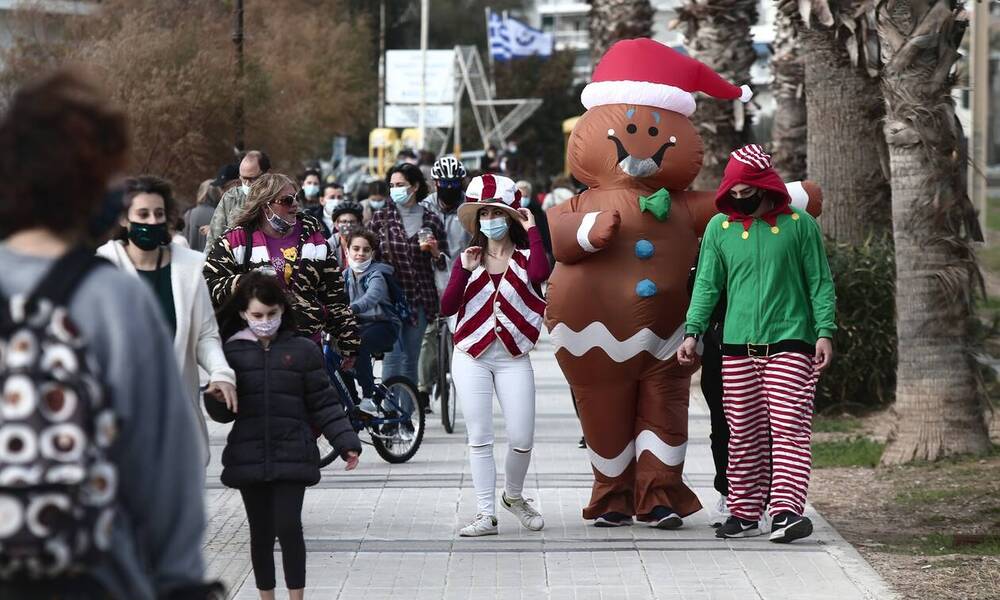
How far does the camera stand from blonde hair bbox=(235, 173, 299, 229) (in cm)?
786

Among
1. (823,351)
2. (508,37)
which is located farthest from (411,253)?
(508,37)

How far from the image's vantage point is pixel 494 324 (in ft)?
27.1

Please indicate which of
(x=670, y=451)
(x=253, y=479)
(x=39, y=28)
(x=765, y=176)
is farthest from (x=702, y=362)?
Result: (x=39, y=28)

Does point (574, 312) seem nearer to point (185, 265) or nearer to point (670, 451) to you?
point (670, 451)

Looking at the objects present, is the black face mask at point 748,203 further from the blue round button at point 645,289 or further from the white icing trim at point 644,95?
the white icing trim at point 644,95

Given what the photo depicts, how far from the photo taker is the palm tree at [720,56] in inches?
642

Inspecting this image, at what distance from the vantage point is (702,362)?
348 inches

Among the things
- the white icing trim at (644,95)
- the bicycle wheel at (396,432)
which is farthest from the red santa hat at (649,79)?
the bicycle wheel at (396,432)

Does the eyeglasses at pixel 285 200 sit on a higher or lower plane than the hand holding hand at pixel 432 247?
higher

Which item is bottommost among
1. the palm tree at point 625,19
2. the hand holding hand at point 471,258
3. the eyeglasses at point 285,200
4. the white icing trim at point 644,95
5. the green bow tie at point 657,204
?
the hand holding hand at point 471,258

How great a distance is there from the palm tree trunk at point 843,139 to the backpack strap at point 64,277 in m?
10.1

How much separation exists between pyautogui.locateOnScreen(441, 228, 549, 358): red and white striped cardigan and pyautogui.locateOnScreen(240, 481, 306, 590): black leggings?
2234mm

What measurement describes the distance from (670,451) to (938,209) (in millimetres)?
2744

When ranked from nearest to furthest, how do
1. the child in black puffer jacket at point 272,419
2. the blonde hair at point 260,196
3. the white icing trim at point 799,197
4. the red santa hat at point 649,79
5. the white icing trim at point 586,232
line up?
the child in black puffer jacket at point 272,419
the blonde hair at point 260,196
the white icing trim at point 586,232
the white icing trim at point 799,197
the red santa hat at point 649,79
